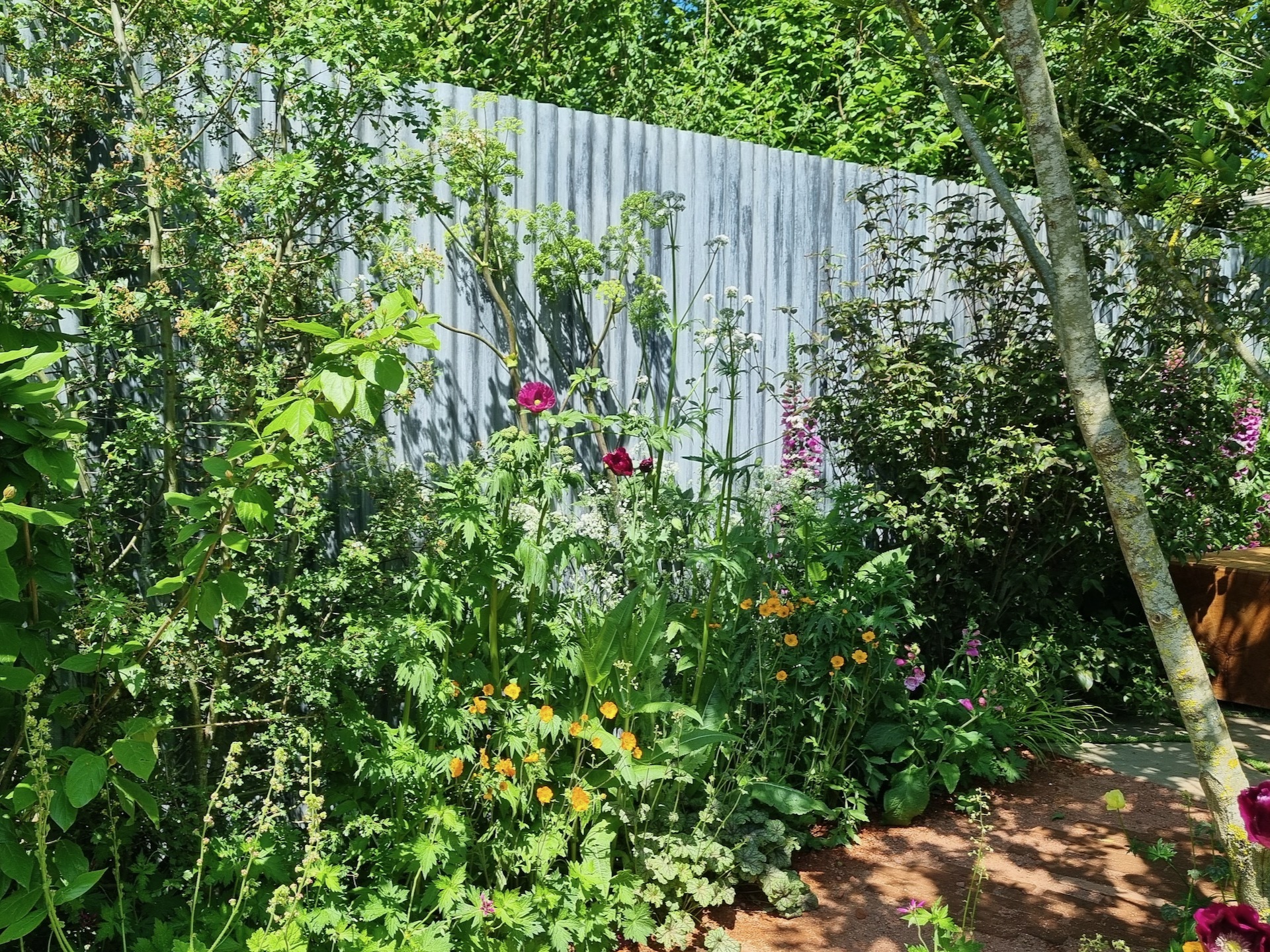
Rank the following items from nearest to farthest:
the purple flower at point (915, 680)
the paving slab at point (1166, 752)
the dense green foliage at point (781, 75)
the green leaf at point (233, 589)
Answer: the green leaf at point (233, 589)
the purple flower at point (915, 680)
the paving slab at point (1166, 752)
the dense green foliage at point (781, 75)

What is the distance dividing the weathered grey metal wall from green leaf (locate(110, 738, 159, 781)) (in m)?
1.88

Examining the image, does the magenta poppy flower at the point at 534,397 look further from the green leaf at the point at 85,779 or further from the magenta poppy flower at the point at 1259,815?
the magenta poppy flower at the point at 1259,815

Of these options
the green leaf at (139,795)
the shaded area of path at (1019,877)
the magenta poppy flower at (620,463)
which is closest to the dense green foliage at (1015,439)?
the shaded area of path at (1019,877)

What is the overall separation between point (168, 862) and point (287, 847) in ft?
1.29

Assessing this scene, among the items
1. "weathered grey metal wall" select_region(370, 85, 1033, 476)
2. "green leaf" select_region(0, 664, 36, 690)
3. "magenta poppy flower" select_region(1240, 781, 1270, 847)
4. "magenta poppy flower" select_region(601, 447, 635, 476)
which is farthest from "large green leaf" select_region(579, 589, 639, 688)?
"magenta poppy flower" select_region(1240, 781, 1270, 847)

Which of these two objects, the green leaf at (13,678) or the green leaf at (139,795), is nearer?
the green leaf at (13,678)

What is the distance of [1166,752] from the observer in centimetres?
509

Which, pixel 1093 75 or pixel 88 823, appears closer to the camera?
pixel 88 823

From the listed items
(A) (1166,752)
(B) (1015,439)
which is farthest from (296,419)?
(A) (1166,752)

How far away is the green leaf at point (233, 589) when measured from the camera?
219cm

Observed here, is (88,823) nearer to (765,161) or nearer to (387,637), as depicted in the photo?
(387,637)

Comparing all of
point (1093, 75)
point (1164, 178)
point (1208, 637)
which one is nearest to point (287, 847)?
point (1164, 178)

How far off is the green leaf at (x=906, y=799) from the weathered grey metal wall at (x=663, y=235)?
166 cm

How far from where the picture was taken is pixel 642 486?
414cm
